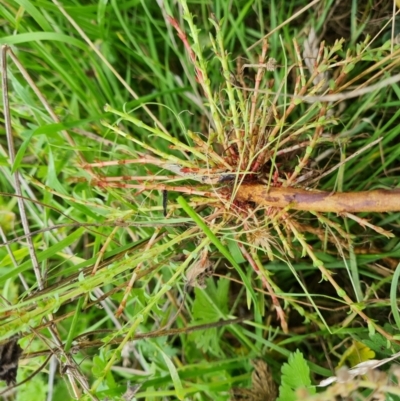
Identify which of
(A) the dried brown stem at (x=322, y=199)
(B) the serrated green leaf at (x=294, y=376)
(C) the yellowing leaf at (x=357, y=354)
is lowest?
(C) the yellowing leaf at (x=357, y=354)

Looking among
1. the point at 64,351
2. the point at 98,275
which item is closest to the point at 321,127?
the point at 98,275

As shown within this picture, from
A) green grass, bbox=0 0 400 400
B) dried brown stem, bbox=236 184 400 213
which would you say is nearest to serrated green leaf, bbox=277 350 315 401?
green grass, bbox=0 0 400 400

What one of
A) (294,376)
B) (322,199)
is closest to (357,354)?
(294,376)

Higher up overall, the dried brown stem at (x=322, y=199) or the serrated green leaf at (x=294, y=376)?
the dried brown stem at (x=322, y=199)

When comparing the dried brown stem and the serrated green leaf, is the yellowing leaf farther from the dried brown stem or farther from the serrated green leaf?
the dried brown stem

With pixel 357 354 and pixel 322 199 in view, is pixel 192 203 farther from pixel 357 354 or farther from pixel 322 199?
pixel 357 354

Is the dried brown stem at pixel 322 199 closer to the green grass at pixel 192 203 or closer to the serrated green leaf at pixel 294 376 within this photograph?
the green grass at pixel 192 203

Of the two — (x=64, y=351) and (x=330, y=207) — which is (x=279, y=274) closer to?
(x=330, y=207)

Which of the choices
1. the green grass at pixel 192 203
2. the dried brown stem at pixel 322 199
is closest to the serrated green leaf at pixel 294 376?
the green grass at pixel 192 203
